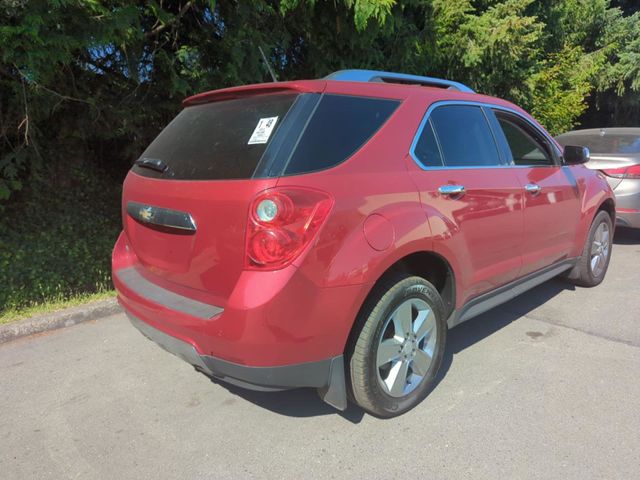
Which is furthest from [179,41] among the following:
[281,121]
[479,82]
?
[479,82]

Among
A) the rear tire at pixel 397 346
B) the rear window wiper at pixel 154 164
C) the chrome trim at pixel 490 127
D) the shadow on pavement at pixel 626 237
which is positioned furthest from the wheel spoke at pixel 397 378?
the shadow on pavement at pixel 626 237

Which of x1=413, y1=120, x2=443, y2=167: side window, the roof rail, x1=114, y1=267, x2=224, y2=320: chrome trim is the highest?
the roof rail

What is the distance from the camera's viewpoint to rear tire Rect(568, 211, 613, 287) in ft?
15.4

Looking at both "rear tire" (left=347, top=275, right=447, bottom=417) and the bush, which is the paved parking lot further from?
the bush

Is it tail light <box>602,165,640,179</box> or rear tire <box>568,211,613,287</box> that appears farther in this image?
tail light <box>602,165,640,179</box>

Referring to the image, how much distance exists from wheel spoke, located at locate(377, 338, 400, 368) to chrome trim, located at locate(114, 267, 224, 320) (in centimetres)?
88

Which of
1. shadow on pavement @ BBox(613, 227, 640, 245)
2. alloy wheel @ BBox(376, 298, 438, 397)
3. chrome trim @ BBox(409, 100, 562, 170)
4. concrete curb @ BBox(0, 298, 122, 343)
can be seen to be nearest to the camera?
alloy wheel @ BBox(376, 298, 438, 397)

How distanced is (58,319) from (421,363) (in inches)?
122

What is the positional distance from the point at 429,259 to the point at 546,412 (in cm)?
108

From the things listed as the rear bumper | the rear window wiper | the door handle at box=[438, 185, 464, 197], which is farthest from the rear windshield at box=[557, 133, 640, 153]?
the rear window wiper

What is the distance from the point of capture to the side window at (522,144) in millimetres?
3688

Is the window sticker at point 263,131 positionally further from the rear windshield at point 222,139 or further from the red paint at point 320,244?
the red paint at point 320,244

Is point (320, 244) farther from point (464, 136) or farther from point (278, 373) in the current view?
point (464, 136)

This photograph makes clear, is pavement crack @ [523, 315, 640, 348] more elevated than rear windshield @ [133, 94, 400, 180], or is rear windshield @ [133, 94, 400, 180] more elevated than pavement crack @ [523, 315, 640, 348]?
rear windshield @ [133, 94, 400, 180]
